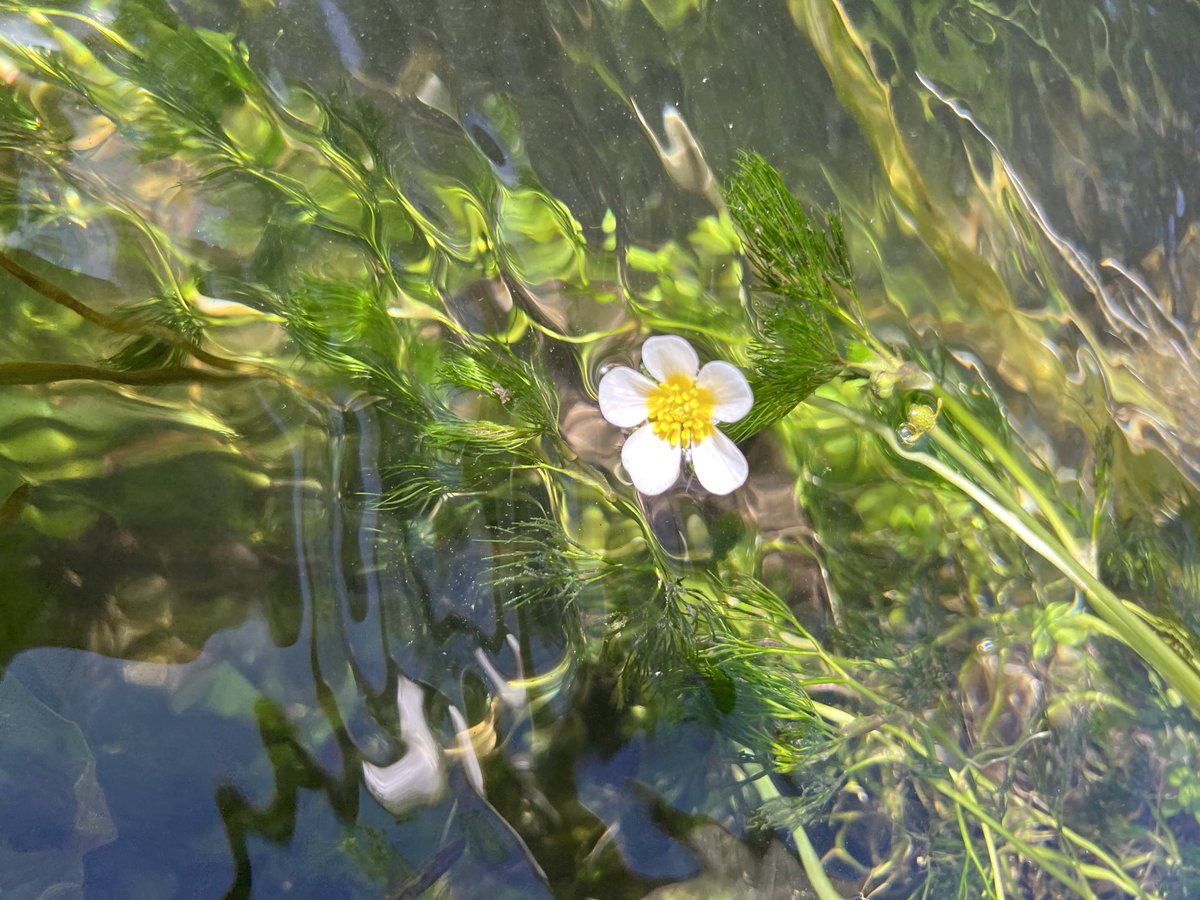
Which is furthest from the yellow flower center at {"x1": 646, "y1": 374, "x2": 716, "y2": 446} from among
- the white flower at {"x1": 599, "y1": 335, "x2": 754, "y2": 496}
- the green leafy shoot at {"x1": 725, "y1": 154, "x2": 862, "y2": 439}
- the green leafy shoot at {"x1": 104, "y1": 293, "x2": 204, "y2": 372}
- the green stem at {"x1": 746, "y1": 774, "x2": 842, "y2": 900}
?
the green leafy shoot at {"x1": 104, "y1": 293, "x2": 204, "y2": 372}

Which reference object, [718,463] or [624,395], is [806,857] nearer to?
[718,463]

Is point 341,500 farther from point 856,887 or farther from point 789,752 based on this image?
point 856,887

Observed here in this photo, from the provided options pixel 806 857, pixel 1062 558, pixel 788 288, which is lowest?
pixel 806 857

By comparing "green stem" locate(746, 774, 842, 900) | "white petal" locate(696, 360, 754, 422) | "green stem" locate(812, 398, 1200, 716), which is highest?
"white petal" locate(696, 360, 754, 422)

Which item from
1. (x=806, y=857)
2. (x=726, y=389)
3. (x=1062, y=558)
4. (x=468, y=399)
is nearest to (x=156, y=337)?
(x=468, y=399)

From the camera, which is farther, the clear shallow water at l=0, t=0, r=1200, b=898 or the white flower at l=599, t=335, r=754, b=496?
the white flower at l=599, t=335, r=754, b=496

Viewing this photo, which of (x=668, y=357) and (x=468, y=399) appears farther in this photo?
(x=468, y=399)

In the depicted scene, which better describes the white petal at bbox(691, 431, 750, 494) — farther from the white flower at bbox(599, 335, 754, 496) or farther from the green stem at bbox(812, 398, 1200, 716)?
the green stem at bbox(812, 398, 1200, 716)
